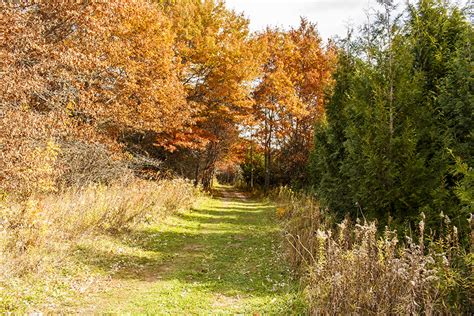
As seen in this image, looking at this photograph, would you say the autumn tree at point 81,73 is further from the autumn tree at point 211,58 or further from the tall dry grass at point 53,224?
the autumn tree at point 211,58

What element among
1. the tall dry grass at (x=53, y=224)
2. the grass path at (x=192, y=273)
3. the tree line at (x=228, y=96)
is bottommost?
the grass path at (x=192, y=273)

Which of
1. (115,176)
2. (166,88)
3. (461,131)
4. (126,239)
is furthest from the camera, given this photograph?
(166,88)

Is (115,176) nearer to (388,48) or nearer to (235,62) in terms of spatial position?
(235,62)

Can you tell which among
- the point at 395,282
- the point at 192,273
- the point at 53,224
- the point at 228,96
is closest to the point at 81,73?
the point at 53,224

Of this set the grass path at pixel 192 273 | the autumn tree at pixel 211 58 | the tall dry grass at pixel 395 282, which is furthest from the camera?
the autumn tree at pixel 211 58

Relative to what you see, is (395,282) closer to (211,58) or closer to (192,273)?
(192,273)

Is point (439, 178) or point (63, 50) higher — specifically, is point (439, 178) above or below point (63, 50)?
below

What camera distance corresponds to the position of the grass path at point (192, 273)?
5.41m

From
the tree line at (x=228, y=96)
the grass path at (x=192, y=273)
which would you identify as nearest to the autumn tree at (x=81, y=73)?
the tree line at (x=228, y=96)

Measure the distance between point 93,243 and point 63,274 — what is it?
1.74 m

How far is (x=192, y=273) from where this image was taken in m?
7.16

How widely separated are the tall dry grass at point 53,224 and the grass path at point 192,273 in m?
0.53

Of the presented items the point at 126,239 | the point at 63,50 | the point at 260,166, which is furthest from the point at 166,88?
the point at 260,166

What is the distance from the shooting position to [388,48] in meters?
7.82
